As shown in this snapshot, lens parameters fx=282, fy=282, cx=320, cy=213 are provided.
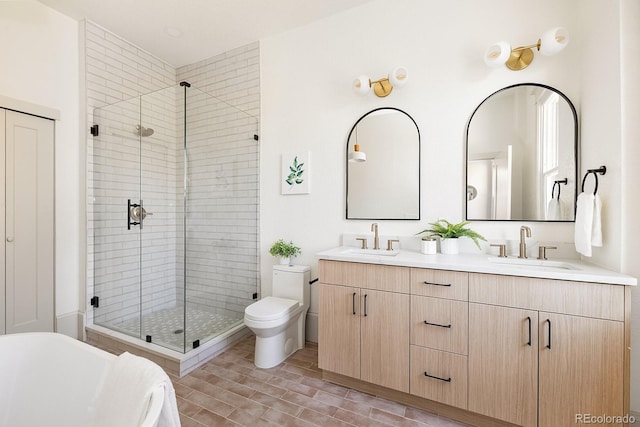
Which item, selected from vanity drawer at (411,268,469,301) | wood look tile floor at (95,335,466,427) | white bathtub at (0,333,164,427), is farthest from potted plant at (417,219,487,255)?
white bathtub at (0,333,164,427)

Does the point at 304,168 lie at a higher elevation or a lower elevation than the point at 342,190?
higher

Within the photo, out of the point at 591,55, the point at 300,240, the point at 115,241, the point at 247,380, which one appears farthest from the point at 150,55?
the point at 591,55

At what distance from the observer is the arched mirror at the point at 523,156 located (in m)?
1.88

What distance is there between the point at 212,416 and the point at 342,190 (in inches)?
73.5

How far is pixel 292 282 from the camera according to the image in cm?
258

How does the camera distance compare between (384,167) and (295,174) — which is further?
(295,174)

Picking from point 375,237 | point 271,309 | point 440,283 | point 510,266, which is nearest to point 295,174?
point 375,237

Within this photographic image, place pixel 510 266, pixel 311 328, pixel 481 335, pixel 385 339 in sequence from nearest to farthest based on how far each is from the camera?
pixel 481 335 → pixel 510 266 → pixel 385 339 → pixel 311 328

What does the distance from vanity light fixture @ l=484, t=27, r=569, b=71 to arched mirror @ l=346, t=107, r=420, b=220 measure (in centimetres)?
65

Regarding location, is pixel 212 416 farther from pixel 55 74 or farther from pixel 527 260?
pixel 55 74

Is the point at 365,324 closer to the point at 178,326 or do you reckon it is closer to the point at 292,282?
the point at 292,282

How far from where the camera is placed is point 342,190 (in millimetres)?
2545

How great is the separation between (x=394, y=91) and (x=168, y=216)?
228cm

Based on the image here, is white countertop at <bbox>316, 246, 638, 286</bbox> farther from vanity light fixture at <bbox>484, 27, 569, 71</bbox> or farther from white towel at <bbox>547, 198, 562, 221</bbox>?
vanity light fixture at <bbox>484, 27, 569, 71</bbox>
